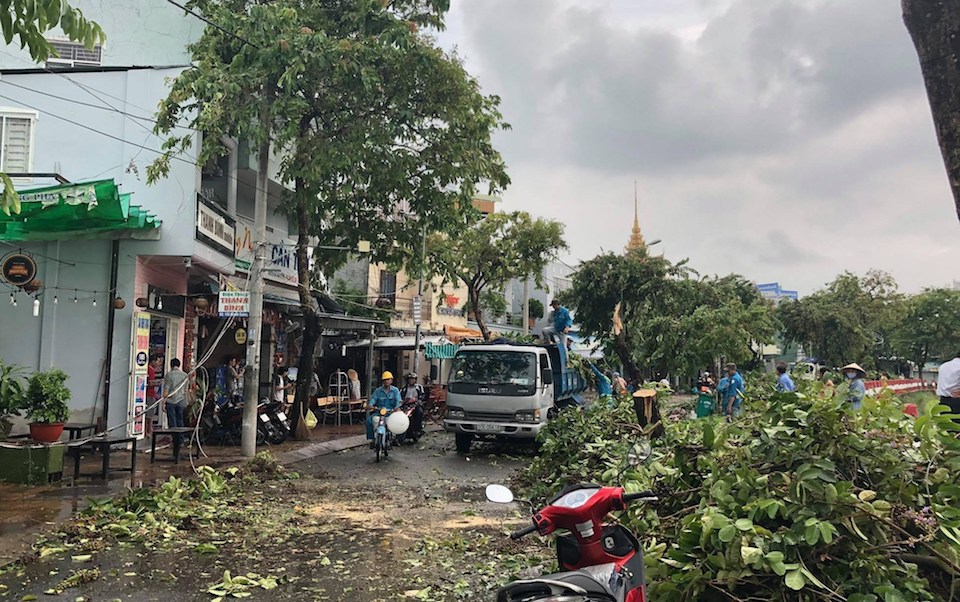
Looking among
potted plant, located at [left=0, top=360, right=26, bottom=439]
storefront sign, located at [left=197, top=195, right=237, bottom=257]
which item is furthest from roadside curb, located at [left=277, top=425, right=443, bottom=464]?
storefront sign, located at [left=197, top=195, right=237, bottom=257]

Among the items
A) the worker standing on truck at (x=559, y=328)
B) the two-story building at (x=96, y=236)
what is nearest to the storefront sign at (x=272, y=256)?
the two-story building at (x=96, y=236)

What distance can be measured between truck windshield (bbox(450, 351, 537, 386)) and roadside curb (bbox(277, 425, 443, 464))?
2.90 m

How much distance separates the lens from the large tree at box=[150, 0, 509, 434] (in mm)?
12992

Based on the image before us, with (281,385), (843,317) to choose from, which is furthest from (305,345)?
(843,317)

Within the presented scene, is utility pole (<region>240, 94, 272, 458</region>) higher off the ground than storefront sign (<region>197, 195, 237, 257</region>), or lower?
lower

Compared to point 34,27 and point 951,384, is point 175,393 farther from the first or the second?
point 951,384

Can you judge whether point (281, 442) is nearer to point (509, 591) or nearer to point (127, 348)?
point (127, 348)

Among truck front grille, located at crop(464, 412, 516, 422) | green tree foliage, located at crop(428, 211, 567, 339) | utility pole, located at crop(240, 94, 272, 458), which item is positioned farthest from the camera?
green tree foliage, located at crop(428, 211, 567, 339)

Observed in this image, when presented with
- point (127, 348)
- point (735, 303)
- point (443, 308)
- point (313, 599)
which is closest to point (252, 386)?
point (127, 348)

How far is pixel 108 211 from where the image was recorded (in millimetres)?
11359

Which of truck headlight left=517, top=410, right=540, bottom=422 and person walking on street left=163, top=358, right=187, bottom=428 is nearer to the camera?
person walking on street left=163, top=358, right=187, bottom=428

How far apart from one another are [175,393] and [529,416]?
6.76 meters

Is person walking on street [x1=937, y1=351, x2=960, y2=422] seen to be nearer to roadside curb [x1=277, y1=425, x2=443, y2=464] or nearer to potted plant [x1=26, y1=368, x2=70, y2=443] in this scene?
roadside curb [x1=277, y1=425, x2=443, y2=464]

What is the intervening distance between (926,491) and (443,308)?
108 feet
